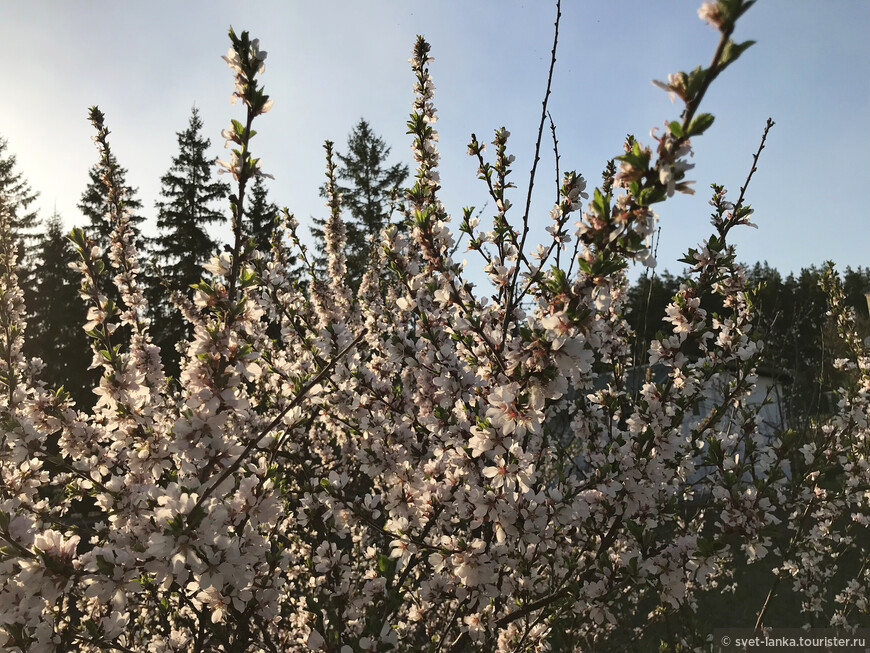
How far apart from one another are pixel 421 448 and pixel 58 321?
25.8 meters

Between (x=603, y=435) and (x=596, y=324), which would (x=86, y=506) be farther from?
(x=596, y=324)

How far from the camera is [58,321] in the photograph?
23.5 meters

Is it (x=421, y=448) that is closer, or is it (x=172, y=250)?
(x=421, y=448)

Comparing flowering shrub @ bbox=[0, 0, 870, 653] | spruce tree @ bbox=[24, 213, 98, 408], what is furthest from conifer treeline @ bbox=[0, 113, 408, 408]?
flowering shrub @ bbox=[0, 0, 870, 653]

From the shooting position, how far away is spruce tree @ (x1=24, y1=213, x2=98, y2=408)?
22.4 metres

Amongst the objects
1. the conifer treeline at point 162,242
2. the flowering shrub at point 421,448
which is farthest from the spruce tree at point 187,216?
the flowering shrub at point 421,448

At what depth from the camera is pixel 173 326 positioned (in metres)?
23.0

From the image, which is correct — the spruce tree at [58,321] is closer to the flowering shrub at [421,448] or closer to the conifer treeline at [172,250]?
the conifer treeline at [172,250]

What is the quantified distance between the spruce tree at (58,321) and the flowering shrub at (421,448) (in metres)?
21.2

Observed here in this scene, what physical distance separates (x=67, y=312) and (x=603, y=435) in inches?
1013

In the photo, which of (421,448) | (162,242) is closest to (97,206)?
(162,242)

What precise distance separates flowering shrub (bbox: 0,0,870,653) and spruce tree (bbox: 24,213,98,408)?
2121 centimetres

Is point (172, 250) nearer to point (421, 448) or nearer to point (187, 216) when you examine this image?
point (187, 216)

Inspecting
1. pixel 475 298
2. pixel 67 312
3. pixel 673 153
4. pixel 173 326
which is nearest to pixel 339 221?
pixel 475 298
